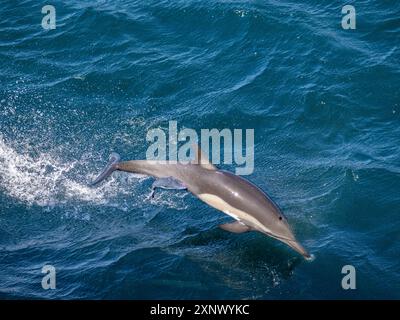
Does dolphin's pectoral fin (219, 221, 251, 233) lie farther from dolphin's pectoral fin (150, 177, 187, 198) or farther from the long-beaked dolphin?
dolphin's pectoral fin (150, 177, 187, 198)

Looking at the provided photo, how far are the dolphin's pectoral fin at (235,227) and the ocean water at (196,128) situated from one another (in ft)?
3.45

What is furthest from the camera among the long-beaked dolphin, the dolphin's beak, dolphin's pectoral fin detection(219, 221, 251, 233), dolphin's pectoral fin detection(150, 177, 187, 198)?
dolphin's pectoral fin detection(150, 177, 187, 198)

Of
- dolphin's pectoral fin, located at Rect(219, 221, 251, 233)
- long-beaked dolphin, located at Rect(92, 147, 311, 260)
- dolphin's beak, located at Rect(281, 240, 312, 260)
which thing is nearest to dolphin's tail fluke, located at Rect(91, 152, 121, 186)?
long-beaked dolphin, located at Rect(92, 147, 311, 260)

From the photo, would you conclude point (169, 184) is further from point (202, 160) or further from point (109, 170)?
point (109, 170)

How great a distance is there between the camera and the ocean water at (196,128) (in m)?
17.7

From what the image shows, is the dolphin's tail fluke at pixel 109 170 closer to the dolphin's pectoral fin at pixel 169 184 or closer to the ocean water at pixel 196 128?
the ocean water at pixel 196 128

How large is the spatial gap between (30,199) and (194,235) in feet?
18.4

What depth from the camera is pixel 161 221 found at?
19.8 m

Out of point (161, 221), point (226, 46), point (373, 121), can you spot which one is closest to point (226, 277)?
point (161, 221)

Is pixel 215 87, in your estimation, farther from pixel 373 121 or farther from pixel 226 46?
pixel 373 121

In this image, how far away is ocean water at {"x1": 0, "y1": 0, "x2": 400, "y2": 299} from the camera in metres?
17.7

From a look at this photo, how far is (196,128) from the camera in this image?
23.5 m

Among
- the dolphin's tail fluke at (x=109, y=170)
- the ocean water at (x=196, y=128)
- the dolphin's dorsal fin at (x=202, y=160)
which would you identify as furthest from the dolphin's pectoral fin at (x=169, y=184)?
the dolphin's tail fluke at (x=109, y=170)

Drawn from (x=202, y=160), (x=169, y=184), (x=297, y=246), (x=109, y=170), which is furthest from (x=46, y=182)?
(x=297, y=246)
